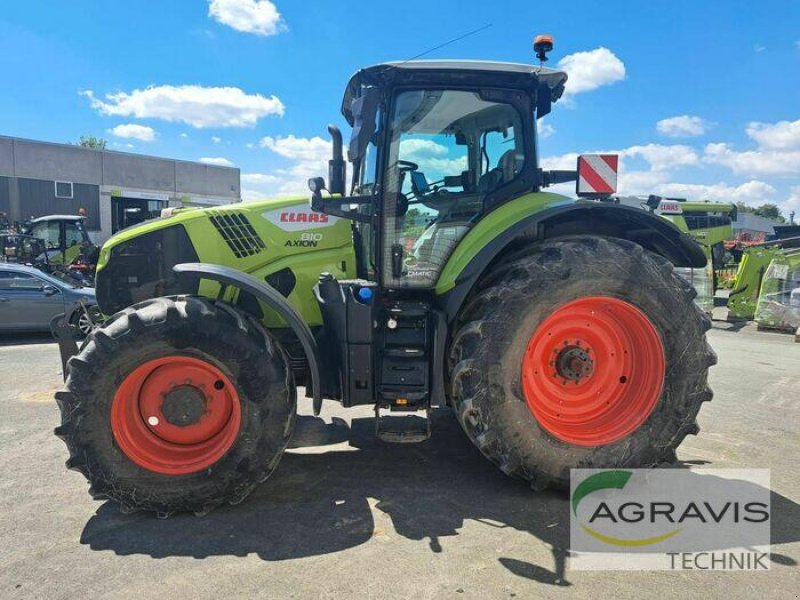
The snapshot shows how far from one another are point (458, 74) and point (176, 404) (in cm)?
274

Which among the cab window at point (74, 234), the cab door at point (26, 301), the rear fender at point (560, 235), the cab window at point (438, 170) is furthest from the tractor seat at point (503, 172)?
the cab window at point (74, 234)

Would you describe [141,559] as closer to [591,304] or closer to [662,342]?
[591,304]

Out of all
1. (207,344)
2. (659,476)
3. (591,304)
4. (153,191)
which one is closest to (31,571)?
(207,344)

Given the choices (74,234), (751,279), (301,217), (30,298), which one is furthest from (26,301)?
(751,279)

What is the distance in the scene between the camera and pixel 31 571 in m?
2.77

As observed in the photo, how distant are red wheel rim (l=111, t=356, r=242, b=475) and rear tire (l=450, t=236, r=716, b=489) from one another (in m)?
1.41

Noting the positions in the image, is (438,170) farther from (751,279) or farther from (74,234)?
(74,234)

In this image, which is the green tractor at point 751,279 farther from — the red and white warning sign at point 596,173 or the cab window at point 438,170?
the cab window at point 438,170

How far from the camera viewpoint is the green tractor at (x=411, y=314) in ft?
10.7

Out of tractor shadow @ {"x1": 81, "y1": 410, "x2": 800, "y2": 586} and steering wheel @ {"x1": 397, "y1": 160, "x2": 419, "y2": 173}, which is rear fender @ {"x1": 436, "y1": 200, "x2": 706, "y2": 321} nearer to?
steering wheel @ {"x1": 397, "y1": 160, "x2": 419, "y2": 173}

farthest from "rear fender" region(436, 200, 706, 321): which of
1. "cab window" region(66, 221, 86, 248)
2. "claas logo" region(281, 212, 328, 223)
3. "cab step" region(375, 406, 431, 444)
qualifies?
"cab window" region(66, 221, 86, 248)

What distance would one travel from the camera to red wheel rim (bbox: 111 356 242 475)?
3312 mm

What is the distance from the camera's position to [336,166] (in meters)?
3.73

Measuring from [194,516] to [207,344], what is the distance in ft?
3.31
